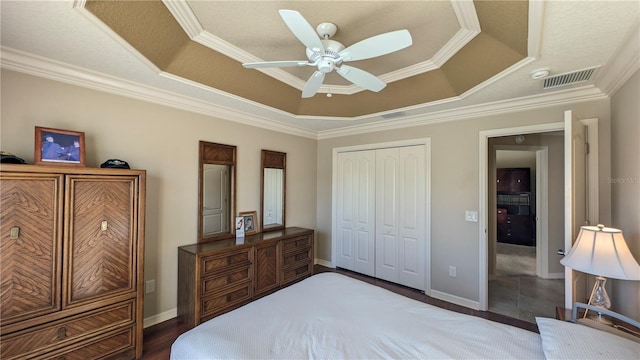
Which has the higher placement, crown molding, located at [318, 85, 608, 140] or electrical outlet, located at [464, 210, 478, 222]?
Result: crown molding, located at [318, 85, 608, 140]

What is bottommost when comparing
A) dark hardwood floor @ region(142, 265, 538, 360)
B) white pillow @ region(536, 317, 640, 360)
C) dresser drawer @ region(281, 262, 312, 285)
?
dark hardwood floor @ region(142, 265, 538, 360)

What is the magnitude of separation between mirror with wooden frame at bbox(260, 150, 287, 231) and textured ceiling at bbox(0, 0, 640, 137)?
98 cm

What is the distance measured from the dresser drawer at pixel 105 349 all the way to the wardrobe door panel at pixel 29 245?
339mm

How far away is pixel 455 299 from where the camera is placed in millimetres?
3143

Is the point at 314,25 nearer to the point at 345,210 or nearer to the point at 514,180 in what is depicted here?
the point at 345,210

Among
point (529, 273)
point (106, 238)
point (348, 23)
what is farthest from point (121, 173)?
point (529, 273)

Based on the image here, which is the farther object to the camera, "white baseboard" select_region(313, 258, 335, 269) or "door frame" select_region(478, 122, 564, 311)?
"white baseboard" select_region(313, 258, 335, 269)

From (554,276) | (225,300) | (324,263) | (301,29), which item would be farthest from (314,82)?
(554,276)

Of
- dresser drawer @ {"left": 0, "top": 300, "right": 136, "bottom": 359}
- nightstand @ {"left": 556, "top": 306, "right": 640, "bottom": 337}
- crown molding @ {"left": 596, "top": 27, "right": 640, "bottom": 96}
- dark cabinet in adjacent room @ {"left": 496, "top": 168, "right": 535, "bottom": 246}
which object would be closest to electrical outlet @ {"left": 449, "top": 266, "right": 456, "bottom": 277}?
nightstand @ {"left": 556, "top": 306, "right": 640, "bottom": 337}

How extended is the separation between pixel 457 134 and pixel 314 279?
8.12 ft

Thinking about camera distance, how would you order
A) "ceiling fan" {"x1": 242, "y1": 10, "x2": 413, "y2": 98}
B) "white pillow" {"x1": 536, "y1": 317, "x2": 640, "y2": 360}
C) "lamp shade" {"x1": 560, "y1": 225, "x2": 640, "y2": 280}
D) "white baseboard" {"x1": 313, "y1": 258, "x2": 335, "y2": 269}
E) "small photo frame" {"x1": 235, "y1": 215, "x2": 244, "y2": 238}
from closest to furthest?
"white pillow" {"x1": 536, "y1": 317, "x2": 640, "y2": 360} → "ceiling fan" {"x1": 242, "y1": 10, "x2": 413, "y2": 98} → "lamp shade" {"x1": 560, "y1": 225, "x2": 640, "y2": 280} → "small photo frame" {"x1": 235, "y1": 215, "x2": 244, "y2": 238} → "white baseboard" {"x1": 313, "y1": 258, "x2": 335, "y2": 269}

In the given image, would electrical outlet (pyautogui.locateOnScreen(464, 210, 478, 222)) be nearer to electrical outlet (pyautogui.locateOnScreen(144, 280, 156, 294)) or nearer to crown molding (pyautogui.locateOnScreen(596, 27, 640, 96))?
crown molding (pyautogui.locateOnScreen(596, 27, 640, 96))

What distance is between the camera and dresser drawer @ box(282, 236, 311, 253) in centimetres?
346

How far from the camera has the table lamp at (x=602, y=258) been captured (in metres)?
1.52
